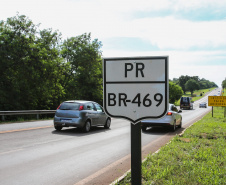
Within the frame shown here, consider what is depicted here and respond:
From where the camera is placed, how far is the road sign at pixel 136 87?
2387 mm

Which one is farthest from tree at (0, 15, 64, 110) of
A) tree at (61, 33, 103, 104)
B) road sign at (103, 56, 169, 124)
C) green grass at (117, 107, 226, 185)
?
road sign at (103, 56, 169, 124)

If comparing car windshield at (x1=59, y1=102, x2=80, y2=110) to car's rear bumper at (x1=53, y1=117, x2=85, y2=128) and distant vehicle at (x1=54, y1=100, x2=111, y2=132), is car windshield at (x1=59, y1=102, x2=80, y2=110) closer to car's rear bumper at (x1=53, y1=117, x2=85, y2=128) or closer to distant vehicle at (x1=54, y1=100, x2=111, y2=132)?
distant vehicle at (x1=54, y1=100, x2=111, y2=132)

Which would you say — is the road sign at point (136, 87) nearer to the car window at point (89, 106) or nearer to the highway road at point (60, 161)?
the highway road at point (60, 161)

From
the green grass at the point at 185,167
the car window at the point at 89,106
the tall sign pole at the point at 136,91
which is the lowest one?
the green grass at the point at 185,167

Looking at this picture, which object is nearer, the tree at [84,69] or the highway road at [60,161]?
the highway road at [60,161]

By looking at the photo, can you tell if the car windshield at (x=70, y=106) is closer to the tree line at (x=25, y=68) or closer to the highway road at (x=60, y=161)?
the highway road at (x=60, y=161)

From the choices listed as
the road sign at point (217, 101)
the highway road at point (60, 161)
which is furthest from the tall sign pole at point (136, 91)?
the road sign at point (217, 101)

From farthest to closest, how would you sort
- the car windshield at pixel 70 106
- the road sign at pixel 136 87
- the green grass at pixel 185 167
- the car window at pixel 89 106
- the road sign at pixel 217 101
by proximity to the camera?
the road sign at pixel 217 101, the car window at pixel 89 106, the car windshield at pixel 70 106, the green grass at pixel 185 167, the road sign at pixel 136 87

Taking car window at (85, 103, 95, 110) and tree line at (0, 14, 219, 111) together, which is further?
tree line at (0, 14, 219, 111)

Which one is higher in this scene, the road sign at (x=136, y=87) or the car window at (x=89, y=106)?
the road sign at (x=136, y=87)

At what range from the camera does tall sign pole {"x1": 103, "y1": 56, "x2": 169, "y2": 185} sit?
2.39 meters

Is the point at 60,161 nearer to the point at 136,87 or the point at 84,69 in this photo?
the point at 136,87

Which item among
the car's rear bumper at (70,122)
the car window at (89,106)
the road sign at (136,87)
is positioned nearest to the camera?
the road sign at (136,87)

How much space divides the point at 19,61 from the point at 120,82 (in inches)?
1212
